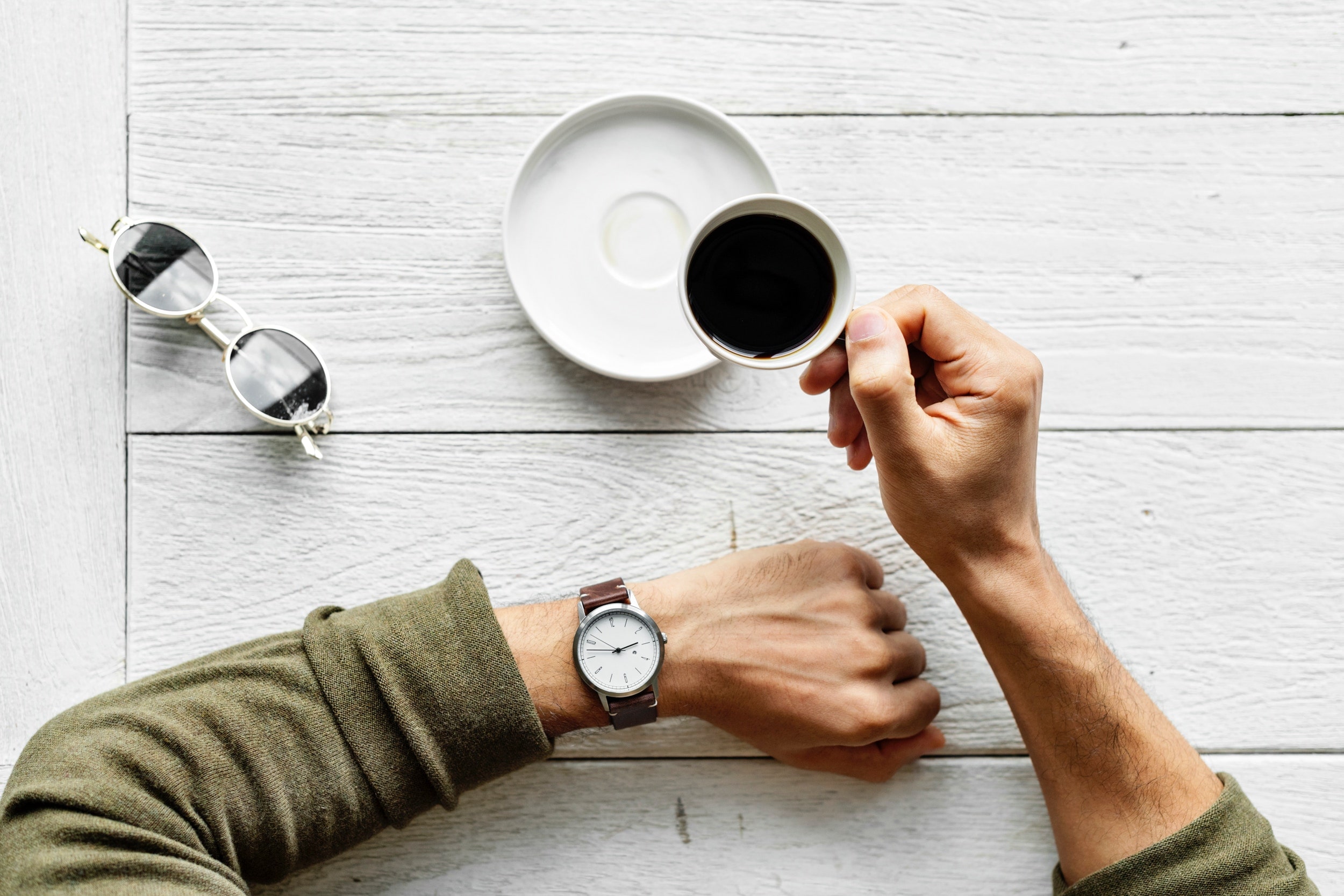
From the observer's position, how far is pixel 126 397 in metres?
0.99

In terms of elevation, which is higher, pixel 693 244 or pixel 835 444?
pixel 693 244

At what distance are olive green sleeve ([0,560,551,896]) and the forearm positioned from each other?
0.47 meters

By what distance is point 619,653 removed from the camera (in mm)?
912

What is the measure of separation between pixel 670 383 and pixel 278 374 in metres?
0.43

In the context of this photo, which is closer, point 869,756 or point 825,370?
point 825,370

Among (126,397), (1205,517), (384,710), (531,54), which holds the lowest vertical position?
(384,710)

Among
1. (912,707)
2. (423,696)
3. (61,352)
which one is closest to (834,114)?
(912,707)

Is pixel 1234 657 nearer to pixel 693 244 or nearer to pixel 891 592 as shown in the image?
pixel 891 592

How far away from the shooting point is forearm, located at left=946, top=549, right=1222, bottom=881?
0.84m

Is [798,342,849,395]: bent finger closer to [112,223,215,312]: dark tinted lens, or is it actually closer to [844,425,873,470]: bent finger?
[844,425,873,470]: bent finger

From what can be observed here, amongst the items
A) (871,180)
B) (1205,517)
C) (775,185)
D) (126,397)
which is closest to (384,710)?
(126,397)

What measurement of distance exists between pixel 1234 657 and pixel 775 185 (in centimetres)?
75

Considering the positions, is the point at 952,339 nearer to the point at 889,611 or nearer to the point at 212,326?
the point at 889,611

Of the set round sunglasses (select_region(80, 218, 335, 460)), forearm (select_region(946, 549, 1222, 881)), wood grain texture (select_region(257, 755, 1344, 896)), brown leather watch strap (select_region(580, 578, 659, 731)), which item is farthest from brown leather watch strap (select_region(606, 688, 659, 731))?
round sunglasses (select_region(80, 218, 335, 460))
